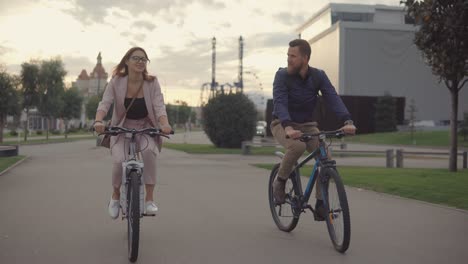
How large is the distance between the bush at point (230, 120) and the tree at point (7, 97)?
16.9m

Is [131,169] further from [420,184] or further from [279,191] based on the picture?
[420,184]

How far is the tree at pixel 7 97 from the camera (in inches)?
1507

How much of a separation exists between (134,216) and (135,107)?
1188 millimetres

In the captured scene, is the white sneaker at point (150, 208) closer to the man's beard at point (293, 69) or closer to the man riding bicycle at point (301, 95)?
the man riding bicycle at point (301, 95)

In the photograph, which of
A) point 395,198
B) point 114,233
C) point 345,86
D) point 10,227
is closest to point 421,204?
point 395,198

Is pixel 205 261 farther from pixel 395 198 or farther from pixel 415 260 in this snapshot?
pixel 395 198

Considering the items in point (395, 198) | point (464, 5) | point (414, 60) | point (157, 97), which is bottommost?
point (395, 198)

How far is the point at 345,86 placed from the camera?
8356 centimetres

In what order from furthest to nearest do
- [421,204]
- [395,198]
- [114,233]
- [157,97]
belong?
[395,198], [421,204], [114,233], [157,97]

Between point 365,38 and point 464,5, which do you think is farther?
point 365,38

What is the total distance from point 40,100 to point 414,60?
60.0 metres

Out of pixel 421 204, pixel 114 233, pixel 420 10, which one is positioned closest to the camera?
pixel 114 233

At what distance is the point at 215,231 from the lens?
5.86 m

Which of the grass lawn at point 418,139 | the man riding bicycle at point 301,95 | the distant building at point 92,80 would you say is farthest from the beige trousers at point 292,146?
the distant building at point 92,80
